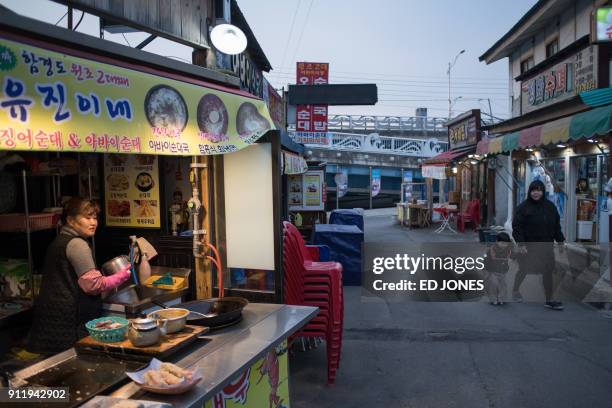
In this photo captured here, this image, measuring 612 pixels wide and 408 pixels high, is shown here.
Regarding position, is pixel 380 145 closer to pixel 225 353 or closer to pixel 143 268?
pixel 143 268

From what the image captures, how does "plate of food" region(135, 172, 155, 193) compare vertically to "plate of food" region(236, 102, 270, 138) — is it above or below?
below

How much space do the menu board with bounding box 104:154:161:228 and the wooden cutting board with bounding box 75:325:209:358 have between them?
2.50m

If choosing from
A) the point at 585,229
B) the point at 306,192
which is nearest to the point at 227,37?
the point at 306,192

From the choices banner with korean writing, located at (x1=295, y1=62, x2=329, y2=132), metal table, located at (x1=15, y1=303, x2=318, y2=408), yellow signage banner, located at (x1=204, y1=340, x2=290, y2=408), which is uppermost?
banner with korean writing, located at (x1=295, y1=62, x2=329, y2=132)


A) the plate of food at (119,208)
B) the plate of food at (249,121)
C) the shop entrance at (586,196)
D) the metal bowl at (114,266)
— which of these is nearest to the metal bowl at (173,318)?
the metal bowl at (114,266)

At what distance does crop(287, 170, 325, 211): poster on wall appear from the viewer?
14.1 metres

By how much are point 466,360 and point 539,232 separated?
287 cm

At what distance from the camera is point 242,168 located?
4.93 metres

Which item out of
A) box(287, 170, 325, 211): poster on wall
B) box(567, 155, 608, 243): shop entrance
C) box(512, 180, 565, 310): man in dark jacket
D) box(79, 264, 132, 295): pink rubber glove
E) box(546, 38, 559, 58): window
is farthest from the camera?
box(287, 170, 325, 211): poster on wall

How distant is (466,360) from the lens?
5.67 meters

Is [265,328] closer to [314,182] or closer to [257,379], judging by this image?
[257,379]

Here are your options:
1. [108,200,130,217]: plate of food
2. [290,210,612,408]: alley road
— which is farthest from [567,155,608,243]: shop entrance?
[108,200,130,217]: plate of food

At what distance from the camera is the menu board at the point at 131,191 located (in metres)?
5.44

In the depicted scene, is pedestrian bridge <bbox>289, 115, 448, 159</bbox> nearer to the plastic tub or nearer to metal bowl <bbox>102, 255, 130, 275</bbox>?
the plastic tub
